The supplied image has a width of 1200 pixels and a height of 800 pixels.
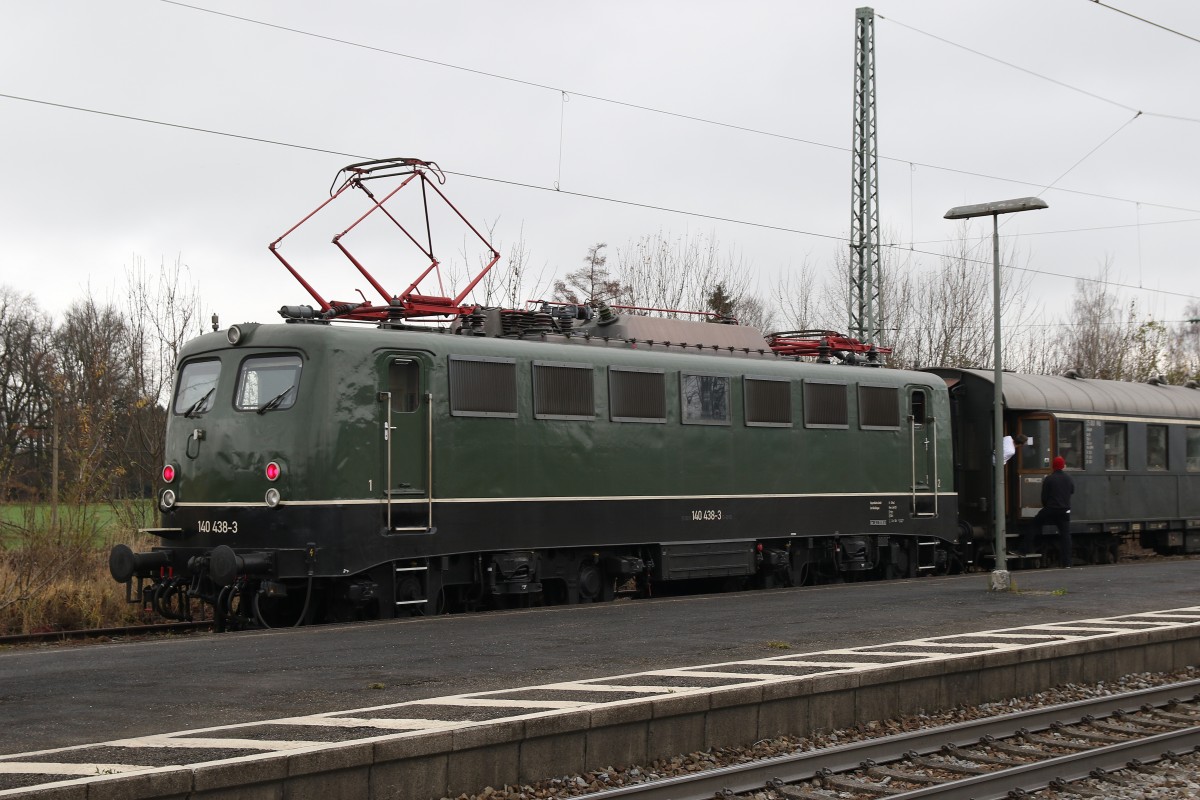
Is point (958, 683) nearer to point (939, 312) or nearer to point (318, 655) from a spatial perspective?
point (318, 655)

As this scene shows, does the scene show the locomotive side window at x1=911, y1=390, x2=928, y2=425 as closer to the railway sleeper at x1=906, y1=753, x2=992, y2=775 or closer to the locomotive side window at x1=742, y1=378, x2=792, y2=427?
the locomotive side window at x1=742, y1=378, x2=792, y2=427

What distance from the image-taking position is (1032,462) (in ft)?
81.9

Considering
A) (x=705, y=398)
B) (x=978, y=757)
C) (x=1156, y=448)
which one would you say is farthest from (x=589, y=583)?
(x=1156, y=448)

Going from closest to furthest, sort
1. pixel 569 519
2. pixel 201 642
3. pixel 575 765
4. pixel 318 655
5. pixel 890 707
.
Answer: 1. pixel 575 765
2. pixel 890 707
3. pixel 318 655
4. pixel 201 642
5. pixel 569 519

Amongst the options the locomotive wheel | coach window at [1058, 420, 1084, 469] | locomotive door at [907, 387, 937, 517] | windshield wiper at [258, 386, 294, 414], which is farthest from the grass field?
coach window at [1058, 420, 1084, 469]

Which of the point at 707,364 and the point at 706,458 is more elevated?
the point at 707,364

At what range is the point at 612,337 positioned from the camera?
1859 cm

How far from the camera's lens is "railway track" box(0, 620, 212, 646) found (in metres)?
15.7

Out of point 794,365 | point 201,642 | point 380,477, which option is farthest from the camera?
point 794,365

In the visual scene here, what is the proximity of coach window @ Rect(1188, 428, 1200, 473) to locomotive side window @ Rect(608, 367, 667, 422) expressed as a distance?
625 inches

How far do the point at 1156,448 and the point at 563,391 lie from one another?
52.9ft

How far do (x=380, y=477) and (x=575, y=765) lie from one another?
7035 mm

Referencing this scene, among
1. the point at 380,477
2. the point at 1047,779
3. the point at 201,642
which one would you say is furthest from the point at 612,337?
the point at 1047,779

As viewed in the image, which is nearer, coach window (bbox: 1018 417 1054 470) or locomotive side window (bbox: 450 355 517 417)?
locomotive side window (bbox: 450 355 517 417)
